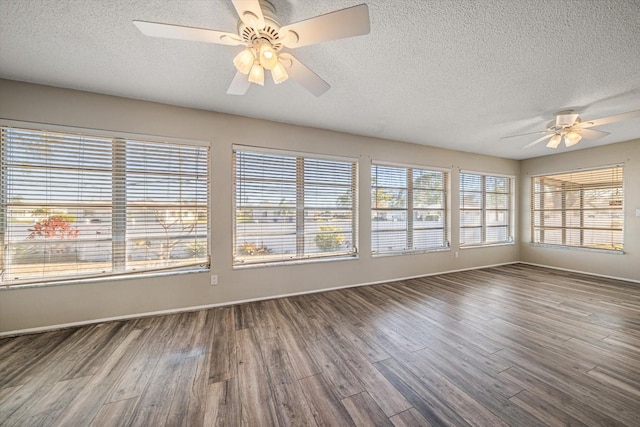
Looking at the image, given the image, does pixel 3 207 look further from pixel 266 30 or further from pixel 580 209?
pixel 580 209

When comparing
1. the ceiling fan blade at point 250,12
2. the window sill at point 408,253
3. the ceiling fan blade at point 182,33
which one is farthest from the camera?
the window sill at point 408,253

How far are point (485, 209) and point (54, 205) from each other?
727cm

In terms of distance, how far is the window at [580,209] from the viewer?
454 cm

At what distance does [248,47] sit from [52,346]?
3180mm

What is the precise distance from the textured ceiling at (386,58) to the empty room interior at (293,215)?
20mm

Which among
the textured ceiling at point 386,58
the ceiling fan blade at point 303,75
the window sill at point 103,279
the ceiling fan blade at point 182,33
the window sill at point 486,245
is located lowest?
the window sill at point 103,279

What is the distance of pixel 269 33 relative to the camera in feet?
5.05

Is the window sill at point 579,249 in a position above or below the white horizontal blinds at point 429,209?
below

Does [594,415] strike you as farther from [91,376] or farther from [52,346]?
[52,346]

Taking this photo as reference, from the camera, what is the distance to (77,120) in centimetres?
263

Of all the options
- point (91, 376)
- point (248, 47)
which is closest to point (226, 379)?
point (91, 376)

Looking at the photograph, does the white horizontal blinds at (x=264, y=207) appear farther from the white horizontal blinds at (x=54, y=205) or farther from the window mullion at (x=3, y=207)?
the window mullion at (x=3, y=207)

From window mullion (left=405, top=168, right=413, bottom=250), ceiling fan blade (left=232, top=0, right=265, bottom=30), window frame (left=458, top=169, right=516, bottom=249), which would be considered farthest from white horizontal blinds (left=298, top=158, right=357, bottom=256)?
window frame (left=458, top=169, right=516, bottom=249)

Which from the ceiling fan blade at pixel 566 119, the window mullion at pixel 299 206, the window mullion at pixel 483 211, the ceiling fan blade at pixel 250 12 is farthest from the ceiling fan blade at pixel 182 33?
the window mullion at pixel 483 211
